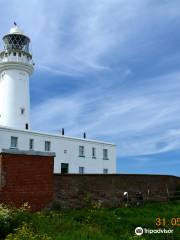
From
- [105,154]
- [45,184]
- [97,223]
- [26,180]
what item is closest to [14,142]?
[105,154]

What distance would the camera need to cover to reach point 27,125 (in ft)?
138

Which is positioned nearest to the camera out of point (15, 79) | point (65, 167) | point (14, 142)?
point (14, 142)

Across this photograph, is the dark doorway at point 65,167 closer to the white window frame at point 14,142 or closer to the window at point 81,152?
the window at point 81,152

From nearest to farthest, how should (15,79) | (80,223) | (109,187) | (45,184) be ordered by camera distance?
(80,223) → (45,184) → (109,187) → (15,79)

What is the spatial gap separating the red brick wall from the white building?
1704 cm

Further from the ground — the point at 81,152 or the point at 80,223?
the point at 81,152

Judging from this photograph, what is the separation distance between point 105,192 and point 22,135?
1494cm

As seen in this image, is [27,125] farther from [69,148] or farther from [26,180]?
[26,180]

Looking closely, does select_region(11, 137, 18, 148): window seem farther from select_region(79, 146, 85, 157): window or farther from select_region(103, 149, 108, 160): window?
select_region(103, 149, 108, 160): window

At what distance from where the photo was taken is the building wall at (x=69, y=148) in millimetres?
36625

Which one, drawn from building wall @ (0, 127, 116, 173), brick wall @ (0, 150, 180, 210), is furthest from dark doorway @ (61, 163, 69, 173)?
brick wall @ (0, 150, 180, 210)

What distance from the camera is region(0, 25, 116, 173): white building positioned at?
127 feet

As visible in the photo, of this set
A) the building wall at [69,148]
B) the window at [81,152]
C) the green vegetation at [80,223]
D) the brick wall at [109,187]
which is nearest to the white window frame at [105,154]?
the building wall at [69,148]

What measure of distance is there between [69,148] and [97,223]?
22.6m
